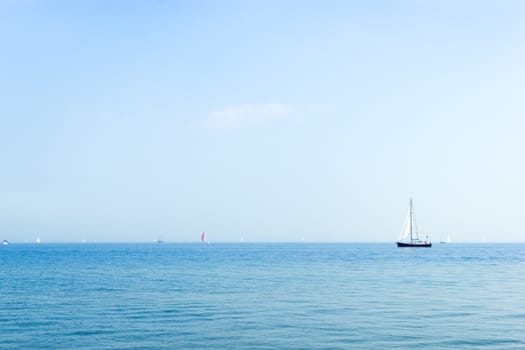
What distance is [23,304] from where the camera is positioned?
5041cm

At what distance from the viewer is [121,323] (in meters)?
39.5

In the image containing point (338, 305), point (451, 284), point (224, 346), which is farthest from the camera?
point (451, 284)

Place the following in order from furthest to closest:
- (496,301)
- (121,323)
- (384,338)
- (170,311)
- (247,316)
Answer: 1. (496,301)
2. (170,311)
3. (247,316)
4. (121,323)
5. (384,338)

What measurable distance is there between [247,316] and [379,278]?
3940 centimetres

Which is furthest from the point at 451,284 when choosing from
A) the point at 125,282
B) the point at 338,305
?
the point at 125,282

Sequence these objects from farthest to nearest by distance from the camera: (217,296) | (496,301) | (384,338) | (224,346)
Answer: (217,296) < (496,301) < (384,338) < (224,346)

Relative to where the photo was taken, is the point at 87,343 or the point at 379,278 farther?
the point at 379,278

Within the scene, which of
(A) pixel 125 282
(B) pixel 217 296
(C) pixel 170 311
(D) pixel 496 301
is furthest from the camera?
(A) pixel 125 282

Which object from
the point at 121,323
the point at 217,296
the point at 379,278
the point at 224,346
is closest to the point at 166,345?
the point at 224,346

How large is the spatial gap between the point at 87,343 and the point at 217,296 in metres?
23.1

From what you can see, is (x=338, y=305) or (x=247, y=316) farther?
(x=338, y=305)

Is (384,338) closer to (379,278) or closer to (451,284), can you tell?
(451,284)

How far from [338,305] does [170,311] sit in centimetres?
1472

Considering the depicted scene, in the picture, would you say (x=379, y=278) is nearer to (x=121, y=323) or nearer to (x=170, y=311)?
(x=170, y=311)
